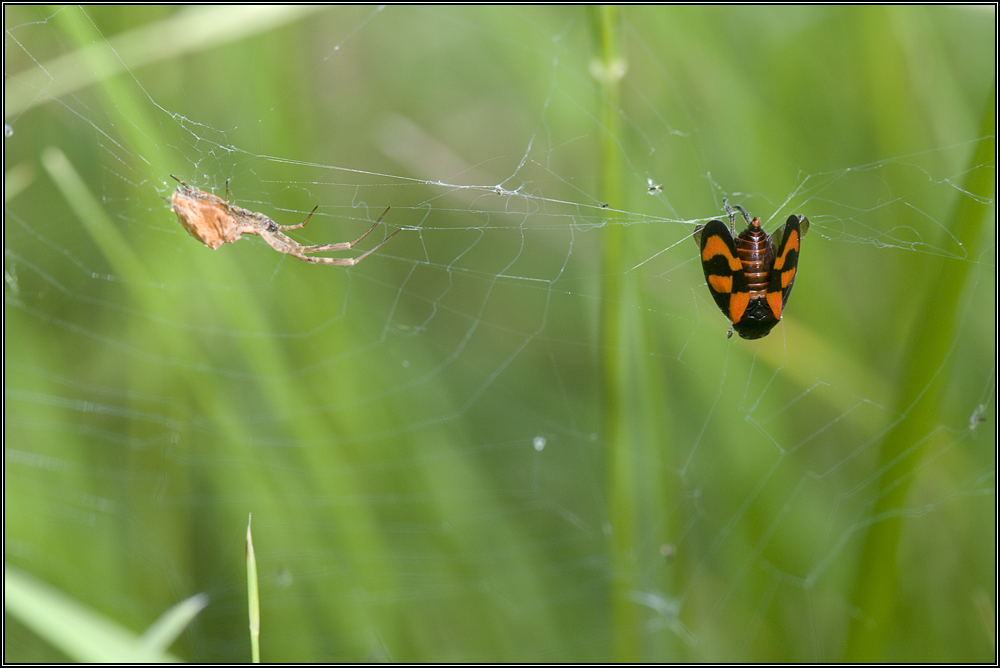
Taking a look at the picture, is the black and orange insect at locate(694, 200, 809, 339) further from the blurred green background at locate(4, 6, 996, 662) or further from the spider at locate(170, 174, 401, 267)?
the spider at locate(170, 174, 401, 267)

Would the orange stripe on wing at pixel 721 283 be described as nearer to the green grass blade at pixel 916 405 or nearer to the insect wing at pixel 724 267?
the insect wing at pixel 724 267

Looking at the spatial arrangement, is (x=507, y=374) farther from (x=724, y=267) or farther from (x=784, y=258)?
(x=784, y=258)

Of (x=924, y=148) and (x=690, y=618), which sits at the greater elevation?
(x=924, y=148)

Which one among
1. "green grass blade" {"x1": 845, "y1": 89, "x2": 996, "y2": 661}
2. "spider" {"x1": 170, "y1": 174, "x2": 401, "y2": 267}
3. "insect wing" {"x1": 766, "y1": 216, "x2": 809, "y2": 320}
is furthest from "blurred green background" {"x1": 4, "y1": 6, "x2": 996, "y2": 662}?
"green grass blade" {"x1": 845, "y1": 89, "x2": 996, "y2": 661}

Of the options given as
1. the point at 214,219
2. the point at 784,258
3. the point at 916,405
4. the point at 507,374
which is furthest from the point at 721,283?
the point at 214,219

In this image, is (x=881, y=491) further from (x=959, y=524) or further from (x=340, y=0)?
(x=340, y=0)

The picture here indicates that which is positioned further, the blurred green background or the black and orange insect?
the blurred green background

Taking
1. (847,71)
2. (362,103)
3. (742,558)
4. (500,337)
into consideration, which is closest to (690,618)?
(742,558)

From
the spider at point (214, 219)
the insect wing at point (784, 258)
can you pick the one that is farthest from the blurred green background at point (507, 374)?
the insect wing at point (784, 258)
